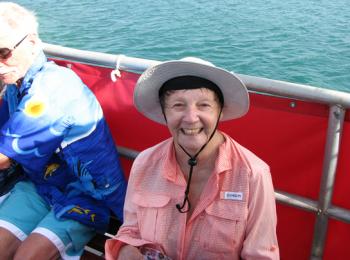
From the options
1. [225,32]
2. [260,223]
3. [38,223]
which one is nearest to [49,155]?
[38,223]

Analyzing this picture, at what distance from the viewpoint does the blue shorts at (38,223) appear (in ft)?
8.39

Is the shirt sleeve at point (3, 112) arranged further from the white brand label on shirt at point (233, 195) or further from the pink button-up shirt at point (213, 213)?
the white brand label on shirt at point (233, 195)

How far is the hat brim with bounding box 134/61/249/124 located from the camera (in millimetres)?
1819

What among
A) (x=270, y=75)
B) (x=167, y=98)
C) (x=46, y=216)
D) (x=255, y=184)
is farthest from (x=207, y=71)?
(x=270, y=75)

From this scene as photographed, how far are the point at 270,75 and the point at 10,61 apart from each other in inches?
305

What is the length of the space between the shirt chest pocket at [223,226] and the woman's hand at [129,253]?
1.01 feet

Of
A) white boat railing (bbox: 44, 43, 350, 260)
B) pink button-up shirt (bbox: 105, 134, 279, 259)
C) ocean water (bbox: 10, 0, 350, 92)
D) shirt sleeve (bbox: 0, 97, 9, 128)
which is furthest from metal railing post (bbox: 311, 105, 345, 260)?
ocean water (bbox: 10, 0, 350, 92)

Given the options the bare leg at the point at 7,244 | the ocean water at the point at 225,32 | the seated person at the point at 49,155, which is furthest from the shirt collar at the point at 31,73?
the ocean water at the point at 225,32

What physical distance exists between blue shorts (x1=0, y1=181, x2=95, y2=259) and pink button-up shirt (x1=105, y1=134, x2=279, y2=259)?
573mm

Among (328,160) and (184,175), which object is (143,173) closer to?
(184,175)

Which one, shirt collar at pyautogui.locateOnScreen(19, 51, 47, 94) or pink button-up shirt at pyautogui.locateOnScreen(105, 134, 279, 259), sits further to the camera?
shirt collar at pyautogui.locateOnScreen(19, 51, 47, 94)

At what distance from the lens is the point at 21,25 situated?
8.21 feet

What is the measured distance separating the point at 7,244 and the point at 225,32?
1026cm

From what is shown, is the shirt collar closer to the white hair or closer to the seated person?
the seated person
